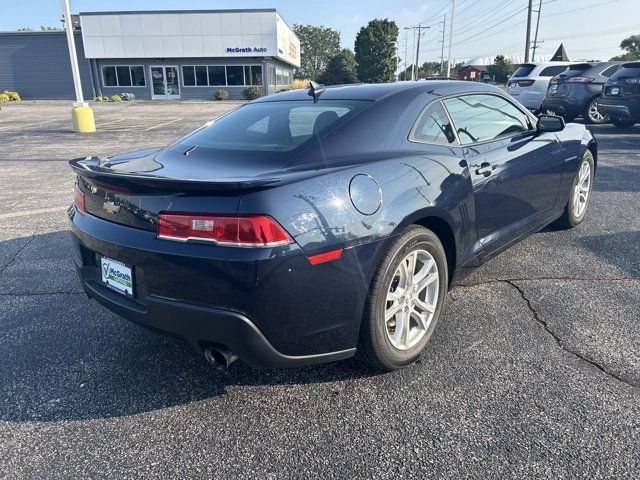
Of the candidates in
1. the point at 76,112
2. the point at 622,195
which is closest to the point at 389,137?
the point at 622,195

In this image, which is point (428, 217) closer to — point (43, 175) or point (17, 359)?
point (17, 359)

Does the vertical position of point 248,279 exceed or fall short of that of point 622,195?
it exceeds it

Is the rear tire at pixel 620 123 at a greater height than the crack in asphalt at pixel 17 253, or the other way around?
the rear tire at pixel 620 123

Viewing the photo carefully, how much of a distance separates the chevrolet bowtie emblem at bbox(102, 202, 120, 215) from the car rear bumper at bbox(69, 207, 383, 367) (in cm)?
7

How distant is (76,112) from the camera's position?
614 inches

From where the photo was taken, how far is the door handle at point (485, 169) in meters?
3.16

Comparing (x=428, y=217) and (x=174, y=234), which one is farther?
(x=428, y=217)

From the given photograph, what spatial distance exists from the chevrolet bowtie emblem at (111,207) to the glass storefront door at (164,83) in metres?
39.6

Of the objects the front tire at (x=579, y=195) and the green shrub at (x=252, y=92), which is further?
the green shrub at (x=252, y=92)

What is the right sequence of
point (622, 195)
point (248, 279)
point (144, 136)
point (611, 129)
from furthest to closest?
point (144, 136)
point (611, 129)
point (622, 195)
point (248, 279)

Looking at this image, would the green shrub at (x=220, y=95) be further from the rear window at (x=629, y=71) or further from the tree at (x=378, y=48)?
the rear window at (x=629, y=71)

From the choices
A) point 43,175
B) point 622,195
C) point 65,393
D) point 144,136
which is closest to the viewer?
point 65,393

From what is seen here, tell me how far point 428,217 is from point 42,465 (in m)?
2.17

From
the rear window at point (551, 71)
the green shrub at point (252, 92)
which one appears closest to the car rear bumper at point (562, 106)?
the rear window at point (551, 71)
